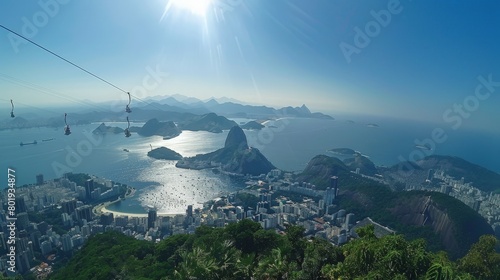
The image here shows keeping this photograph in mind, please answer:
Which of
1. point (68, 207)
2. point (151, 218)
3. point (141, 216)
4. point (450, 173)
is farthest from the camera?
point (450, 173)

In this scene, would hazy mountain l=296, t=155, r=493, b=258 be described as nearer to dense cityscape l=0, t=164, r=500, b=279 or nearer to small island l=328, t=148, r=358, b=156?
dense cityscape l=0, t=164, r=500, b=279

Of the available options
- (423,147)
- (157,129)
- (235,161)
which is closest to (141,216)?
(235,161)

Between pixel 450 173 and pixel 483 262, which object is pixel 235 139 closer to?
pixel 450 173

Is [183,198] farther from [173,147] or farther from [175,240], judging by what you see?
[173,147]

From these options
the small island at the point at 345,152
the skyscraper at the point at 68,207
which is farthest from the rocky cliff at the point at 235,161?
the small island at the point at 345,152

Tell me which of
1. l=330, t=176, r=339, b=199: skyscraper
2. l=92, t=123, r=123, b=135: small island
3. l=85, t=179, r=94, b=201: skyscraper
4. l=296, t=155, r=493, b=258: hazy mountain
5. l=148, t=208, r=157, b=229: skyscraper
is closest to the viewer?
l=296, t=155, r=493, b=258: hazy mountain

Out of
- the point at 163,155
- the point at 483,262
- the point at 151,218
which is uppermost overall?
the point at 483,262

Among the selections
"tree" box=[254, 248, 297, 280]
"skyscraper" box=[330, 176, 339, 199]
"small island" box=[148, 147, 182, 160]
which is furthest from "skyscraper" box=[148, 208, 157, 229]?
"small island" box=[148, 147, 182, 160]

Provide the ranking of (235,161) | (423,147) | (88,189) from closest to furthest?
(88,189), (235,161), (423,147)
